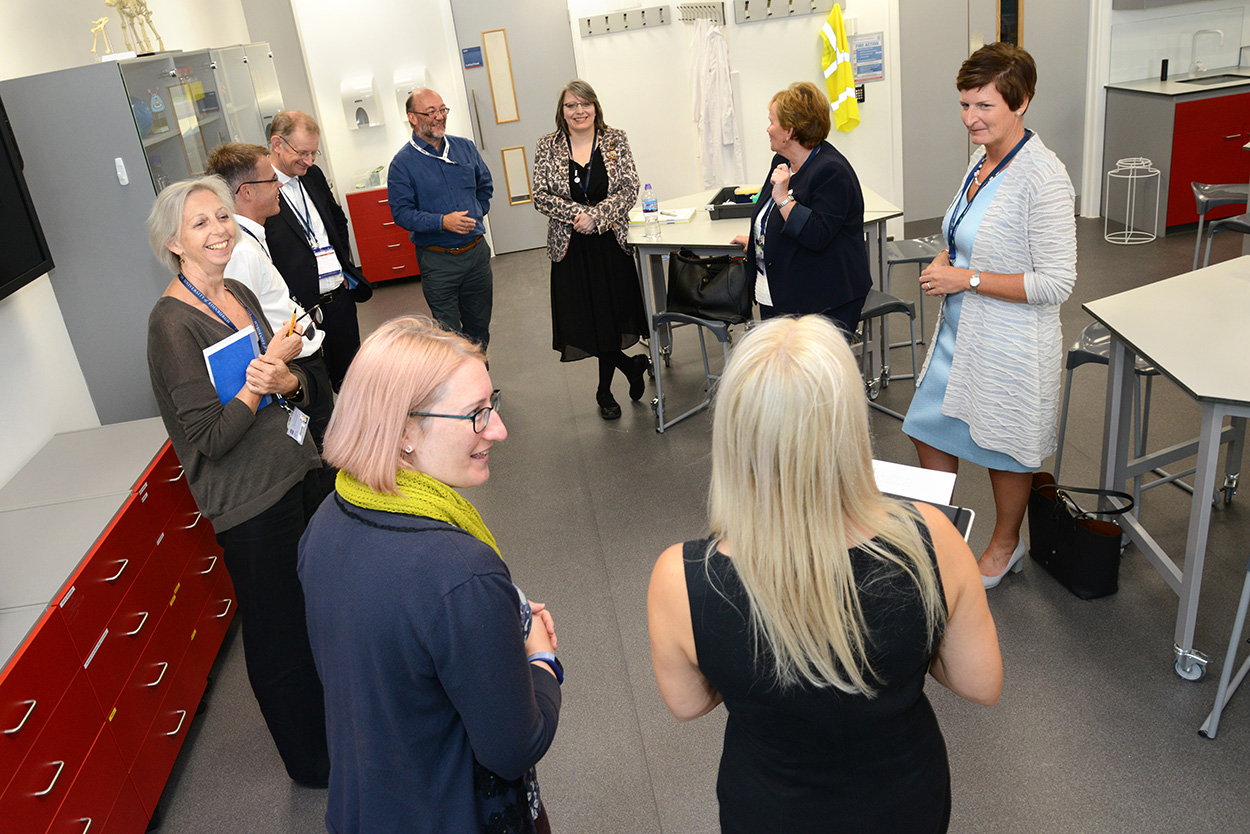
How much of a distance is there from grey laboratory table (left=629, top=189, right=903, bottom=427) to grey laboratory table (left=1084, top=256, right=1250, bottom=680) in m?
1.55

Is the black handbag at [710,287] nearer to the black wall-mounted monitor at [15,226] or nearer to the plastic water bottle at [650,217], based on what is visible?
the plastic water bottle at [650,217]

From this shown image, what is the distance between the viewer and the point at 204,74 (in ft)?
15.3

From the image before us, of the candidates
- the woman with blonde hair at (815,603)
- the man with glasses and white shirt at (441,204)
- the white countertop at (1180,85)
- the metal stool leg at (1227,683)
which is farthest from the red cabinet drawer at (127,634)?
the white countertop at (1180,85)

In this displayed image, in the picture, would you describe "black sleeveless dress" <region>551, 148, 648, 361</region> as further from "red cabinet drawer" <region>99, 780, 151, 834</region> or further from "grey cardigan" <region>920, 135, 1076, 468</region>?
"red cabinet drawer" <region>99, 780, 151, 834</region>

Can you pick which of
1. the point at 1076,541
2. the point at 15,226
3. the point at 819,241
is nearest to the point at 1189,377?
the point at 1076,541

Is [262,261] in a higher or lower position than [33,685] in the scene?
higher

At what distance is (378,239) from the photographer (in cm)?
824

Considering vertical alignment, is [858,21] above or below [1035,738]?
above

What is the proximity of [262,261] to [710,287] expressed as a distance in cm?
214

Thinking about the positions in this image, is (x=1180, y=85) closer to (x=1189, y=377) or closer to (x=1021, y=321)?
(x=1021, y=321)

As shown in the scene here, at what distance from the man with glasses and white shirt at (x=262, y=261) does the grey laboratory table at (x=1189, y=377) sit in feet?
8.05

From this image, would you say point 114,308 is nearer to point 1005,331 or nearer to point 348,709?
point 348,709

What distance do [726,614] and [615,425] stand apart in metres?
3.65

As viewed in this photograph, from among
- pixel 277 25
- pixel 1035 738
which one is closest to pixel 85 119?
pixel 1035 738
